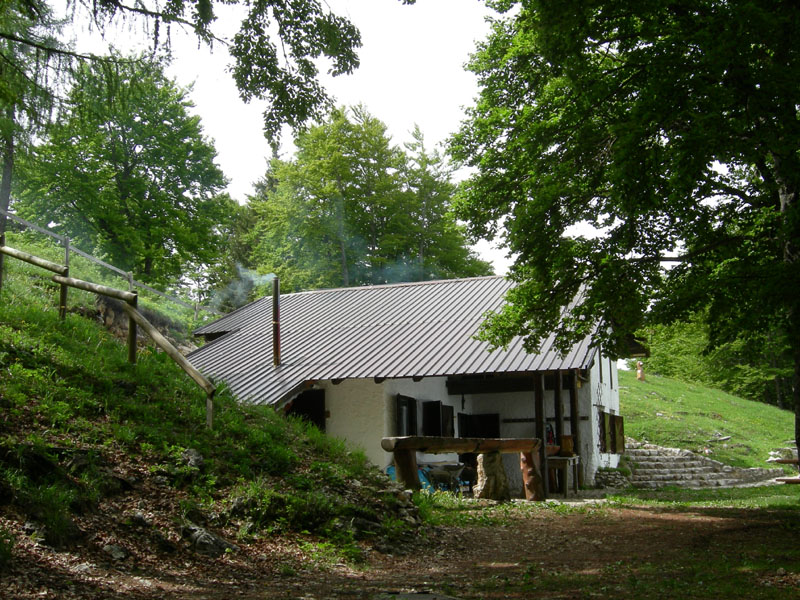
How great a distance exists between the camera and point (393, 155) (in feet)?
112

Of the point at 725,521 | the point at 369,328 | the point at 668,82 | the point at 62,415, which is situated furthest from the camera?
the point at 369,328

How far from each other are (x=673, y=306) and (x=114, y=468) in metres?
6.25

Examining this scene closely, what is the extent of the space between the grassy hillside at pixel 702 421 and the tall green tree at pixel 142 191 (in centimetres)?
1993

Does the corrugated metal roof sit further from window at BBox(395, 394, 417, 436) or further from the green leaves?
the green leaves

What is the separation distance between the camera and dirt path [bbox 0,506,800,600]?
4.63 meters

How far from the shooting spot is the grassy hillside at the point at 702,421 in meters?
25.4

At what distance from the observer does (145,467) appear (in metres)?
6.72

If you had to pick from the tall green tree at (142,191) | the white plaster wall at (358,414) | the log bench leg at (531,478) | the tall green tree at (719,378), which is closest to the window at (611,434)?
the white plaster wall at (358,414)

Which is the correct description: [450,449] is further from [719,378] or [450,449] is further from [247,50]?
[719,378]

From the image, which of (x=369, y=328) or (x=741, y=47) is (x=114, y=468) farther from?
(x=369, y=328)

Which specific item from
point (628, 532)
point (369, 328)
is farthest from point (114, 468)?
point (369, 328)

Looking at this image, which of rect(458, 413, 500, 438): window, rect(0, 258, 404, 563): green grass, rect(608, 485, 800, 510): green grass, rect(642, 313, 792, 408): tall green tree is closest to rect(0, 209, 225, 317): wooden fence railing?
rect(0, 258, 404, 563): green grass

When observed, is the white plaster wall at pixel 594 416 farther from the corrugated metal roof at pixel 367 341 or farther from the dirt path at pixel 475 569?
the dirt path at pixel 475 569

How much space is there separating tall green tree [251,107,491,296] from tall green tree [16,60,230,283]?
4.01 m
